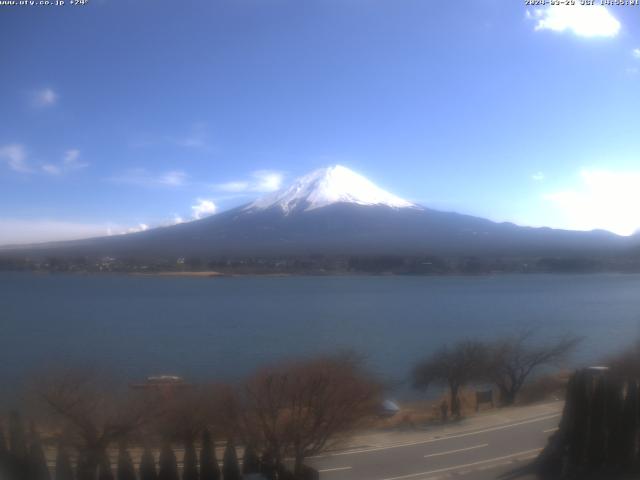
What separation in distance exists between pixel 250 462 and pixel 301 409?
0.44m

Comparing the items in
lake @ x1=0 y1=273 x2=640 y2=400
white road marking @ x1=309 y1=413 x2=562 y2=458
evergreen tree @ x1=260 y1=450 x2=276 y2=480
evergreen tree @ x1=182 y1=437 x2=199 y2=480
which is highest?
evergreen tree @ x1=182 y1=437 x2=199 y2=480

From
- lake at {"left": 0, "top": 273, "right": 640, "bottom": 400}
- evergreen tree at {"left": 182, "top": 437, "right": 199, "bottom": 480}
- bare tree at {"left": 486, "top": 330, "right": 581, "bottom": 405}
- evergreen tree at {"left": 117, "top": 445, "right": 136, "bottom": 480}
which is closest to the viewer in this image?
evergreen tree at {"left": 117, "top": 445, "right": 136, "bottom": 480}

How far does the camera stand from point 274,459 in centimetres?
307

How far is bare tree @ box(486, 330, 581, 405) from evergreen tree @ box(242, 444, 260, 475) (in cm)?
368

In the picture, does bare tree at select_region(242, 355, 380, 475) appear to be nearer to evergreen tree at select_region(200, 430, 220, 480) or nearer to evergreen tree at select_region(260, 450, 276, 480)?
evergreen tree at select_region(260, 450, 276, 480)

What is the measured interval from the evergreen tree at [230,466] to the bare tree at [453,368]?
3845mm

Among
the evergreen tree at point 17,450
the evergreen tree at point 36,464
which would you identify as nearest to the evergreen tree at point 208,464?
the evergreen tree at point 36,464

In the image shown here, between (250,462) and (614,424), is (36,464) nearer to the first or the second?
(250,462)

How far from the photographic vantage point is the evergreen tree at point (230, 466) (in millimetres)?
2885

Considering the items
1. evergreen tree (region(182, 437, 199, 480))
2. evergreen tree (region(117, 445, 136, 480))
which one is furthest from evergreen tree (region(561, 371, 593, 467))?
evergreen tree (region(117, 445, 136, 480))

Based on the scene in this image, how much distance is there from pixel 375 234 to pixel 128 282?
1573 centimetres

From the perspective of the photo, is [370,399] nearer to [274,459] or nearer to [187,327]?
[274,459]

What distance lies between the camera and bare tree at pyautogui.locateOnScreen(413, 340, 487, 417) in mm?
6495

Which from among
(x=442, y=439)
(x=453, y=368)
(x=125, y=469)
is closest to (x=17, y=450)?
(x=125, y=469)
